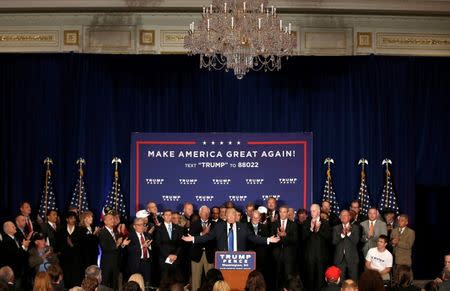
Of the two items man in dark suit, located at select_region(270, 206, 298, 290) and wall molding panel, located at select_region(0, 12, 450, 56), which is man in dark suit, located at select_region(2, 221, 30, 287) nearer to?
man in dark suit, located at select_region(270, 206, 298, 290)

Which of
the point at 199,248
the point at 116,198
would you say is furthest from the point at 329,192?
the point at 116,198

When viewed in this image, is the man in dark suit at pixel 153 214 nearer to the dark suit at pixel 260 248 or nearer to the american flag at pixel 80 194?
the american flag at pixel 80 194

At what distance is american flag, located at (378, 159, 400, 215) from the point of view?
46.6 ft

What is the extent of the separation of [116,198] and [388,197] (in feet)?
15.6

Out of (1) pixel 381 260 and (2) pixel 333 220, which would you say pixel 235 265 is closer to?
(1) pixel 381 260

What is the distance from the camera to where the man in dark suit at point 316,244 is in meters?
12.3

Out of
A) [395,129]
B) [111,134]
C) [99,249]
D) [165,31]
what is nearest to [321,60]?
[395,129]

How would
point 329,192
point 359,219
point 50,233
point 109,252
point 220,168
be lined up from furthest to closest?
point 220,168 → point 329,192 → point 359,219 → point 50,233 → point 109,252

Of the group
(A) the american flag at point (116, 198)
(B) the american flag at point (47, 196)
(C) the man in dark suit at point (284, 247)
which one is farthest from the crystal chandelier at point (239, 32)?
(B) the american flag at point (47, 196)

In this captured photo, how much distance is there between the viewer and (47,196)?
14266 millimetres

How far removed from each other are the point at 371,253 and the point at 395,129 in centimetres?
348

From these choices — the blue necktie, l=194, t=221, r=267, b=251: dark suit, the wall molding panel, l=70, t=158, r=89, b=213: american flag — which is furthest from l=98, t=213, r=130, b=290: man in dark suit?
the wall molding panel

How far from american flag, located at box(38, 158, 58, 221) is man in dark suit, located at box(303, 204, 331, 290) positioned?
463 cm

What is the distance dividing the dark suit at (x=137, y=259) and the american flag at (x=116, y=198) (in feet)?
7.71
